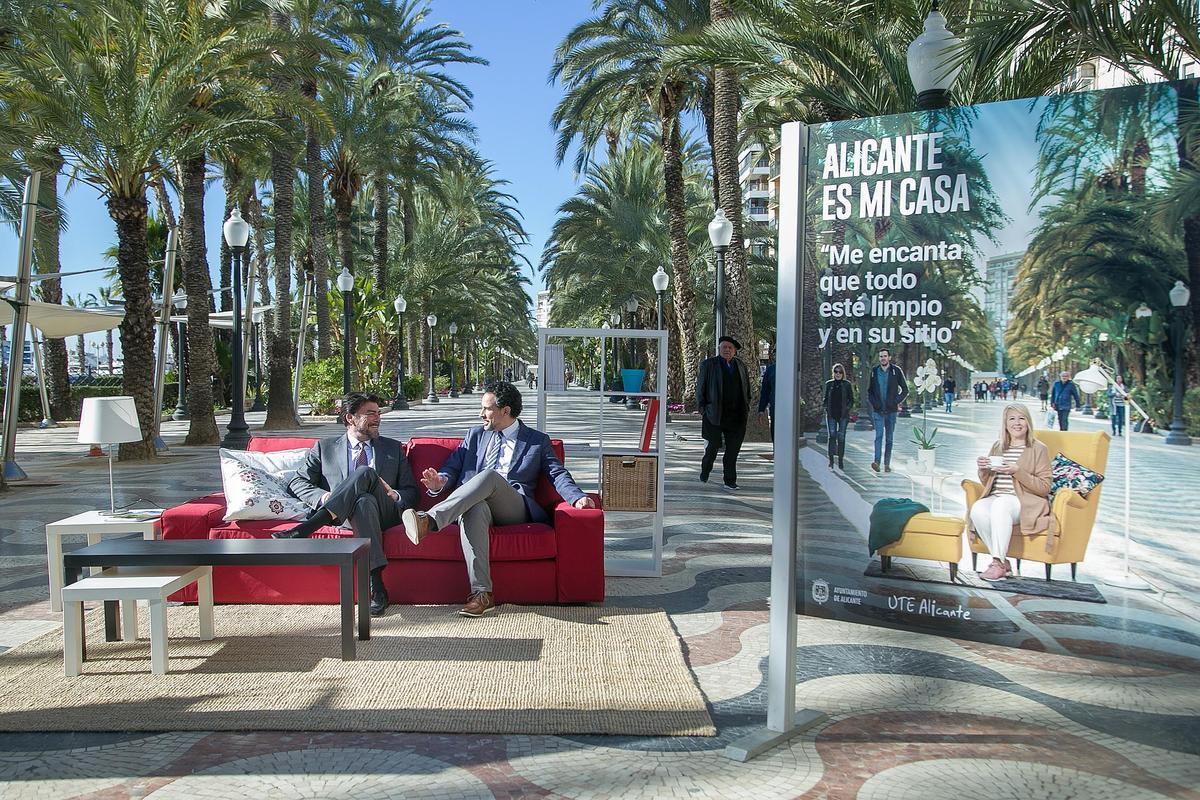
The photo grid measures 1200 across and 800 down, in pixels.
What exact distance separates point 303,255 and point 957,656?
3820 cm

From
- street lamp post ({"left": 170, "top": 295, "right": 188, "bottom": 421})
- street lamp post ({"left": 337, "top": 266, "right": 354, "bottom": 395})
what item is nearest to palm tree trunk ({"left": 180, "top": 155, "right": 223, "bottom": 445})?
street lamp post ({"left": 337, "top": 266, "right": 354, "bottom": 395})

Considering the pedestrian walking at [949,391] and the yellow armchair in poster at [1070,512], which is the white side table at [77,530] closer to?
the pedestrian walking at [949,391]

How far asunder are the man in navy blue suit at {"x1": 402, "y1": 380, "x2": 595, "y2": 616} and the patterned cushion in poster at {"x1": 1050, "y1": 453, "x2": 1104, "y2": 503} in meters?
2.99

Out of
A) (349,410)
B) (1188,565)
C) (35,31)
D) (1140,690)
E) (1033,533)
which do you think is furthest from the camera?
(35,31)

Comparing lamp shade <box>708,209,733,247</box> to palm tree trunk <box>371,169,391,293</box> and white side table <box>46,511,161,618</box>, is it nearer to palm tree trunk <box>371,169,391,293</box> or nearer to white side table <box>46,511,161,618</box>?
white side table <box>46,511,161,618</box>

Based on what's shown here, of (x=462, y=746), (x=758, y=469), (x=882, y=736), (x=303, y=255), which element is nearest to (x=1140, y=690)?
(x=882, y=736)

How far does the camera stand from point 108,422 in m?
6.05

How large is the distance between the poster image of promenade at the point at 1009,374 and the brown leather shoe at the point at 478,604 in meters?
2.32

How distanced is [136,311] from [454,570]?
39.9 ft

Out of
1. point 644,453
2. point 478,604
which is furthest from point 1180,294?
point 644,453

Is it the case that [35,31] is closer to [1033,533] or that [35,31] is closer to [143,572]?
[143,572]

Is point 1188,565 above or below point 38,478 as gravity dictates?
above

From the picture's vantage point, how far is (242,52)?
15.8m

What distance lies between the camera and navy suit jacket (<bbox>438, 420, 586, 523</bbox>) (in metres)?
6.03
